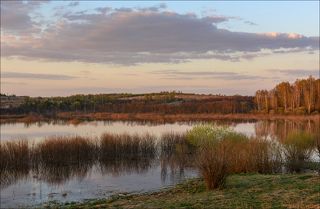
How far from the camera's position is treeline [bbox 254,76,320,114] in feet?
281

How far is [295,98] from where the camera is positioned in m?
90.8

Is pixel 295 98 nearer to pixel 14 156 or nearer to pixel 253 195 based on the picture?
pixel 14 156

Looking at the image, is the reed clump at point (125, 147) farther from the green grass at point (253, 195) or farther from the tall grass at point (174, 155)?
the green grass at point (253, 195)

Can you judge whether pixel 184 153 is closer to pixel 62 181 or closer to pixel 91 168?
pixel 91 168

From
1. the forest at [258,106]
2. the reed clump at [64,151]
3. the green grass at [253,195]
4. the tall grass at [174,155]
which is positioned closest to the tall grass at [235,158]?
the green grass at [253,195]

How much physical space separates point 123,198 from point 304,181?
6308mm

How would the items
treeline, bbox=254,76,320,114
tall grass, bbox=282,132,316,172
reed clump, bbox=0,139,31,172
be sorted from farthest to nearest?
treeline, bbox=254,76,320,114 → reed clump, bbox=0,139,31,172 → tall grass, bbox=282,132,316,172

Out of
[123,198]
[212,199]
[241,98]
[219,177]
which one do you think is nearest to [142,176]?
[123,198]

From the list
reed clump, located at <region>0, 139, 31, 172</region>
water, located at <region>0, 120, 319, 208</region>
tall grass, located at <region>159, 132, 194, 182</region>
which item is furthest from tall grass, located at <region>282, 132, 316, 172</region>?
reed clump, located at <region>0, 139, 31, 172</region>

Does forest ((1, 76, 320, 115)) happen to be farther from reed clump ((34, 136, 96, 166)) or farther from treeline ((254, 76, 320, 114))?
reed clump ((34, 136, 96, 166))

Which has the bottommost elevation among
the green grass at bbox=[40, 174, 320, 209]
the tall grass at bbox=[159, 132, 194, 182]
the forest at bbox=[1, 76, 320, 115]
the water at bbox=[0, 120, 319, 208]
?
the water at bbox=[0, 120, 319, 208]

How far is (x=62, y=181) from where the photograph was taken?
22766 mm

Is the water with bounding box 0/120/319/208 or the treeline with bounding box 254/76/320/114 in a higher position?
the treeline with bounding box 254/76/320/114

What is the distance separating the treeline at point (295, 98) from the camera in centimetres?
8562
